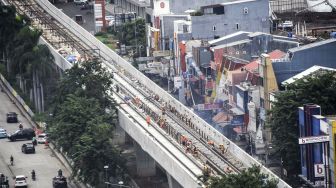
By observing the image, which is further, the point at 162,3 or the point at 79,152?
the point at 162,3

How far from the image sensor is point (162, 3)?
→ 175 m

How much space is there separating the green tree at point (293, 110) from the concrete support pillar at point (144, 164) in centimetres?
1706

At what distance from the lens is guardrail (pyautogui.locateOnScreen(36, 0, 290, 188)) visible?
116 m

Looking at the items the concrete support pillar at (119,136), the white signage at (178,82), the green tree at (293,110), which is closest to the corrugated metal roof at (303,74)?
the green tree at (293,110)

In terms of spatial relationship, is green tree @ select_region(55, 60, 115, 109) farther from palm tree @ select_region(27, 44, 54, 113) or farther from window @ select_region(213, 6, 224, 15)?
palm tree @ select_region(27, 44, 54, 113)

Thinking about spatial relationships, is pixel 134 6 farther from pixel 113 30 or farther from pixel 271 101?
pixel 271 101

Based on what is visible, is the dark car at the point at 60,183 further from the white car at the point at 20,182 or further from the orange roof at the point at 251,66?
the orange roof at the point at 251,66

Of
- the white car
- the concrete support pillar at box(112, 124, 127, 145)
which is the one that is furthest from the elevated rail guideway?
the white car

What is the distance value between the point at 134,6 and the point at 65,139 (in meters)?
66.0

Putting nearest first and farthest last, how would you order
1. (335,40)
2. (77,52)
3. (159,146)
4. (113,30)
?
(159,146) < (335,40) < (77,52) < (113,30)

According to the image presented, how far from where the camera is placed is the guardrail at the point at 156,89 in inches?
4555

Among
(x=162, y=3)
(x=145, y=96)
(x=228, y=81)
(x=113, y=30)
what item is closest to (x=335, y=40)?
(x=228, y=81)

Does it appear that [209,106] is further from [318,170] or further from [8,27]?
[8,27]

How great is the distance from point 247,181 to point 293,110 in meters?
16.9
